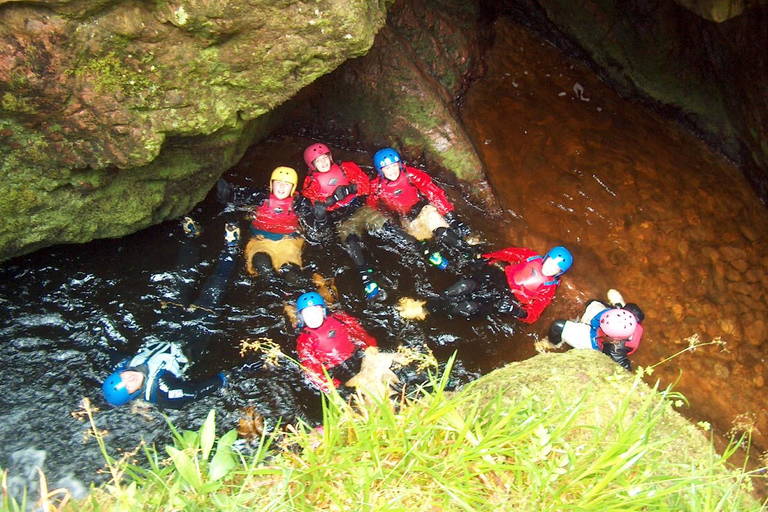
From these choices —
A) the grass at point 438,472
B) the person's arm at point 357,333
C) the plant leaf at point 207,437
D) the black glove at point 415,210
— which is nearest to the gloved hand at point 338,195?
the black glove at point 415,210

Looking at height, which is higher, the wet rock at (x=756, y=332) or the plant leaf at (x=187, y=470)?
the plant leaf at (x=187, y=470)

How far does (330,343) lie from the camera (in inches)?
186

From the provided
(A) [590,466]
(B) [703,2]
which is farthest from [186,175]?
(B) [703,2]

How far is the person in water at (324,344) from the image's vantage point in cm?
462

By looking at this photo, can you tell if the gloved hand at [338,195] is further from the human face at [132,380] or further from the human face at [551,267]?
the human face at [132,380]

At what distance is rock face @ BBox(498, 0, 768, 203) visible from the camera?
553cm

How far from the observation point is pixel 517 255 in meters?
5.49

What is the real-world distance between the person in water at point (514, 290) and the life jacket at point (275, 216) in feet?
5.53

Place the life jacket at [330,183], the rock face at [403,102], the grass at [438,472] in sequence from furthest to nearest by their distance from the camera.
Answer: the rock face at [403,102]
the life jacket at [330,183]
the grass at [438,472]

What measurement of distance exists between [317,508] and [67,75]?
2907 mm

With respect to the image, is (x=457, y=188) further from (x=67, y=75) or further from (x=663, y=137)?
(x=67, y=75)

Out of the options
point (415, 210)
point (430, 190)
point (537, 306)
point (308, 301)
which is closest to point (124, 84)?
point (308, 301)

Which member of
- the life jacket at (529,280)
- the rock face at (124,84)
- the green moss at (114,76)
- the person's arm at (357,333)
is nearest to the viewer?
the rock face at (124,84)

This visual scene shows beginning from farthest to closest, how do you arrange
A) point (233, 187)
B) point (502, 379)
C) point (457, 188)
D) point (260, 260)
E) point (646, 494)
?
1. point (457, 188)
2. point (233, 187)
3. point (260, 260)
4. point (502, 379)
5. point (646, 494)
